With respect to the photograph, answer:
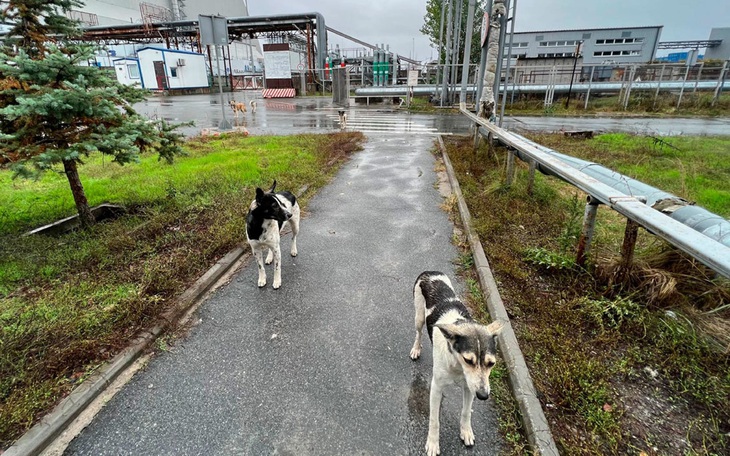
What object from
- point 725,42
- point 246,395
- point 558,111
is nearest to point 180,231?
point 246,395

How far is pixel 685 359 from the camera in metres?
2.72

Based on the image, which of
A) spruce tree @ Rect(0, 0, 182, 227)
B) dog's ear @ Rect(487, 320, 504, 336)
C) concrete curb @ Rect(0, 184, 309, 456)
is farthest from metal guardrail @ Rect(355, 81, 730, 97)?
dog's ear @ Rect(487, 320, 504, 336)

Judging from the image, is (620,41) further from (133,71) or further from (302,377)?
(302,377)

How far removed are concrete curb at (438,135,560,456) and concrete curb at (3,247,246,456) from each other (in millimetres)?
2952

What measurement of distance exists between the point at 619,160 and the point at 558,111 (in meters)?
13.5

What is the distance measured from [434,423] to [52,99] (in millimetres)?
4682

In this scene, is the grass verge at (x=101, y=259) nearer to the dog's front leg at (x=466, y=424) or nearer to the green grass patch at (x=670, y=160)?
the dog's front leg at (x=466, y=424)

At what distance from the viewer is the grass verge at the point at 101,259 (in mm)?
2662

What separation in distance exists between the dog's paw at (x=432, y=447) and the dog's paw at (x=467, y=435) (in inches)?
7.2

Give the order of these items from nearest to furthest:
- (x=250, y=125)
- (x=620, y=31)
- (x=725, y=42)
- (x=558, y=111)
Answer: (x=250, y=125) → (x=558, y=111) → (x=620, y=31) → (x=725, y=42)

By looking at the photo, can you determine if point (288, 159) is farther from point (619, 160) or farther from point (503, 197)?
point (619, 160)

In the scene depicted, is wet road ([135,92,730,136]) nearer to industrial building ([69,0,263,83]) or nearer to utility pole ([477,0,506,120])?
utility pole ([477,0,506,120])

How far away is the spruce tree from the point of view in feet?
12.5

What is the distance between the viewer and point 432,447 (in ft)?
7.27
